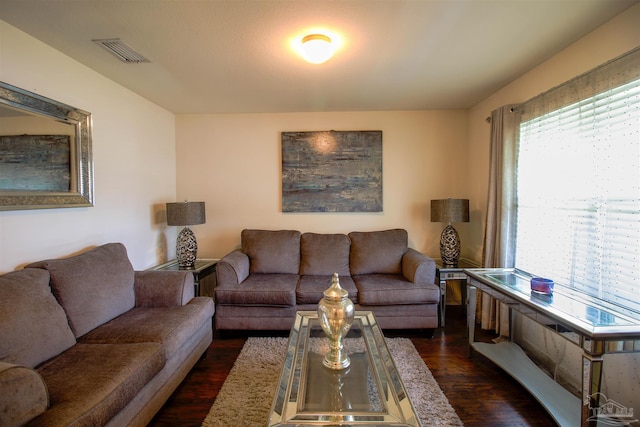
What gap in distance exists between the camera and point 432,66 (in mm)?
2279

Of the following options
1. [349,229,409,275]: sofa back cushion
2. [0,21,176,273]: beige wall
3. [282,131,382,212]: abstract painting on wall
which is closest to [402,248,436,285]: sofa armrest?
[349,229,409,275]: sofa back cushion

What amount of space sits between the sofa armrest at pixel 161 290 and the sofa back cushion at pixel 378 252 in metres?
1.71

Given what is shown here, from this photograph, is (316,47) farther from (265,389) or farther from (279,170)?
(265,389)

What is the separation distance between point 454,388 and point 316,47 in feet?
8.11

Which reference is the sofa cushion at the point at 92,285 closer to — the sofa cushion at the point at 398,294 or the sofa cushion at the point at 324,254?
the sofa cushion at the point at 324,254

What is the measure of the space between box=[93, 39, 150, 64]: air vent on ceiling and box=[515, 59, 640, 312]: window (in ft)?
10.2

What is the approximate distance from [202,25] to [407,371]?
2.74 metres

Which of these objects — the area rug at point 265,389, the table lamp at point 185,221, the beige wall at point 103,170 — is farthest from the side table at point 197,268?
the area rug at point 265,389

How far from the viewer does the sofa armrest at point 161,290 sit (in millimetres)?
2168

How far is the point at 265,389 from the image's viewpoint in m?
1.89

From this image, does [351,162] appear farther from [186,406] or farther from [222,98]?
[186,406]

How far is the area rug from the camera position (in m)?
1.64

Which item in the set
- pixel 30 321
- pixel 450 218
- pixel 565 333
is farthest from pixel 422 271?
pixel 30 321

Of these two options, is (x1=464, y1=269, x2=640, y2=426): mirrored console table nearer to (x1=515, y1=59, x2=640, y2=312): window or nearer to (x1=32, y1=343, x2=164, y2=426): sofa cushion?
(x1=515, y1=59, x2=640, y2=312): window
